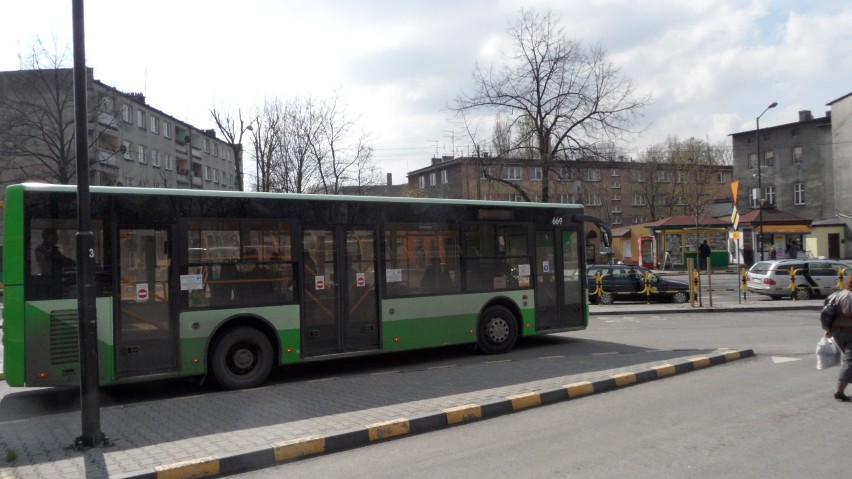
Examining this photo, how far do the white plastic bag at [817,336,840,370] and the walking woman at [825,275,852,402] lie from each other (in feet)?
0.47

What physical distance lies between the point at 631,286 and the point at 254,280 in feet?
64.2

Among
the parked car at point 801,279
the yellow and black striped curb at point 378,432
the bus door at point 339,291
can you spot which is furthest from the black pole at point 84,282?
the parked car at point 801,279

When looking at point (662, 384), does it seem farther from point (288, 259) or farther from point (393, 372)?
point (288, 259)

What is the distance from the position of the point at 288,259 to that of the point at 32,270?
10.8 ft

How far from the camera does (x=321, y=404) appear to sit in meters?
8.10

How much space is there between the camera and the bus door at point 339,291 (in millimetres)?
10117

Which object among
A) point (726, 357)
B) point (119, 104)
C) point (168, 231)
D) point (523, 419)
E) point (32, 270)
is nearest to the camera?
point (523, 419)

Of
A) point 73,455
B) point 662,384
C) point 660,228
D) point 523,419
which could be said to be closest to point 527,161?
point 660,228

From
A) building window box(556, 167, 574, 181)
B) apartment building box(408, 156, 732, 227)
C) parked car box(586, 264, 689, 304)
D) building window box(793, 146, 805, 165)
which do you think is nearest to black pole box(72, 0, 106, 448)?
parked car box(586, 264, 689, 304)

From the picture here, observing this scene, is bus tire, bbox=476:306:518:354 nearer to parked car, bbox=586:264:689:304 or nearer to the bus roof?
the bus roof

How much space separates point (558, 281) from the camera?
524 inches

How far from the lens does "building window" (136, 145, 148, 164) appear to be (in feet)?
167

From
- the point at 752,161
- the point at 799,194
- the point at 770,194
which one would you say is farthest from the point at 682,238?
the point at 752,161

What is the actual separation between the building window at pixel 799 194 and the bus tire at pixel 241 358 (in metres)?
64.8
